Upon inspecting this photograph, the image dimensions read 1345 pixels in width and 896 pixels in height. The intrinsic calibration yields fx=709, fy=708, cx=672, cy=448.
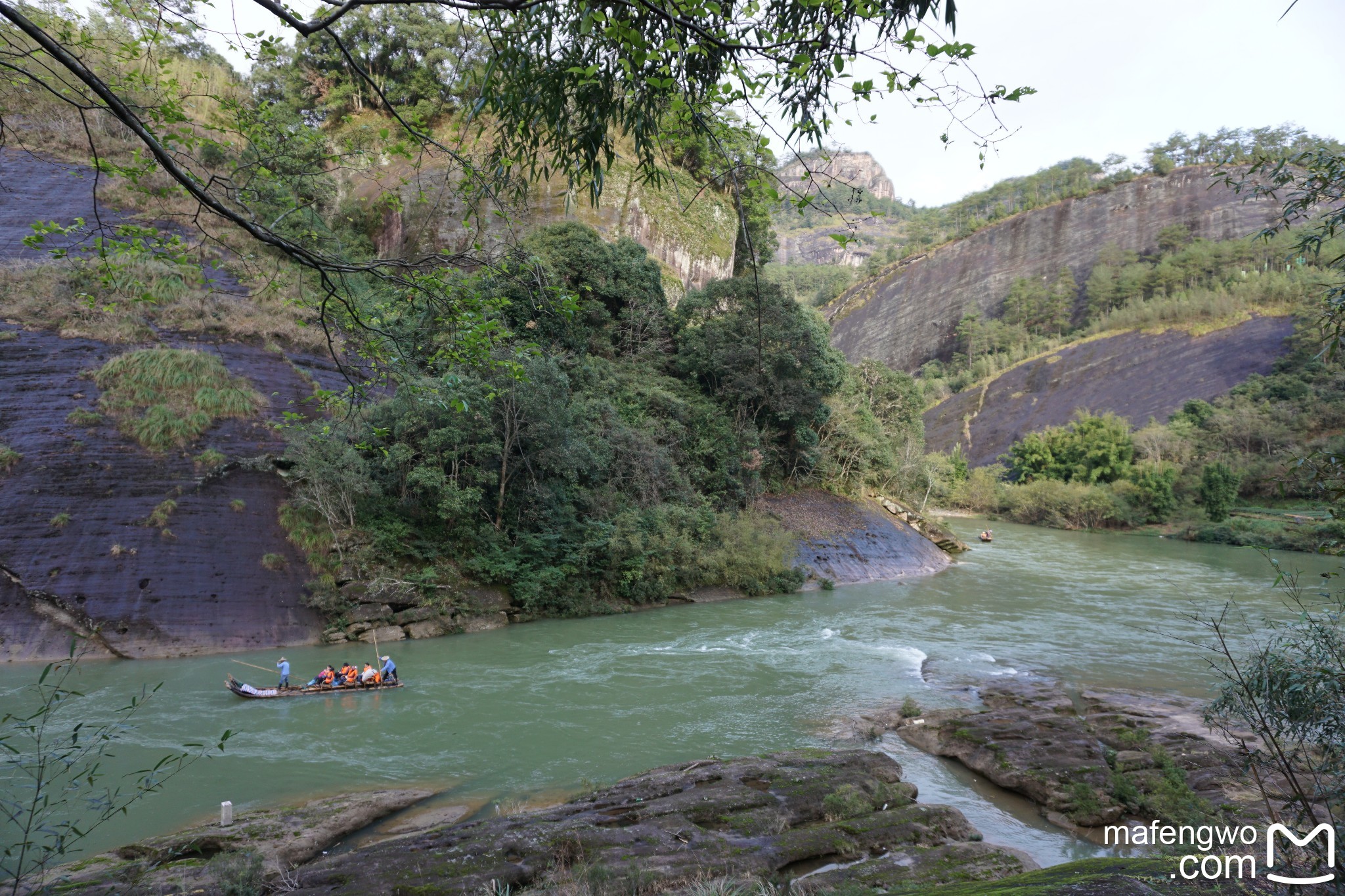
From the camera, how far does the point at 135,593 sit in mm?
13836

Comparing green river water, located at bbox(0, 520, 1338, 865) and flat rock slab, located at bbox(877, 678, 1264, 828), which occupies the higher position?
flat rock slab, located at bbox(877, 678, 1264, 828)

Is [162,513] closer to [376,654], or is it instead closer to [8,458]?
[8,458]

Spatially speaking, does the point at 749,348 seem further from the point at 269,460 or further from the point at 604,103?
the point at 604,103

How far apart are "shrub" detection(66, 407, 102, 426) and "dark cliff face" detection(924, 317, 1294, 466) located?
2239 inches

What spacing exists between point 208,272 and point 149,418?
26.0 feet

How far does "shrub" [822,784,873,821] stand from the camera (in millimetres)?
6793

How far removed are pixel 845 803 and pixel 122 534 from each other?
49.7 ft

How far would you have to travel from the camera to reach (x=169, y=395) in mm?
17234
